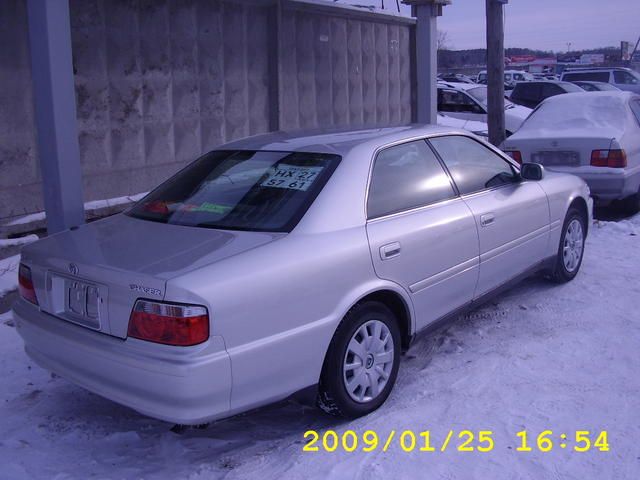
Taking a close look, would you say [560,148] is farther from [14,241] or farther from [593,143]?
[14,241]

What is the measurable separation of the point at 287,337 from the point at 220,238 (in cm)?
59

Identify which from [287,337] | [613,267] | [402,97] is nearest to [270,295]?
[287,337]

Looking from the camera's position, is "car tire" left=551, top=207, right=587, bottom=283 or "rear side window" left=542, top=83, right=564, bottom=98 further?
"rear side window" left=542, top=83, right=564, bottom=98

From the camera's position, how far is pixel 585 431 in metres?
3.58

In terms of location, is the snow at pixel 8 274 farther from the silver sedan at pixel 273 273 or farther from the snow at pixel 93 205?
the silver sedan at pixel 273 273

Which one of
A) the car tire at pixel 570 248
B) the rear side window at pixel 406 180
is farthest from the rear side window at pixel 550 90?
the rear side window at pixel 406 180

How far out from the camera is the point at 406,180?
4.27 m

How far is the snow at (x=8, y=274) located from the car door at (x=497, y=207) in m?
3.18

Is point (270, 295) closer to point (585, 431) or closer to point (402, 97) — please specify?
point (585, 431)

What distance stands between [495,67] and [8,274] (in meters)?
7.09

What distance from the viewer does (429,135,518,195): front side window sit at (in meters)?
4.70

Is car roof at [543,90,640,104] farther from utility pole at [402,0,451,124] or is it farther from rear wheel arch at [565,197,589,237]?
rear wheel arch at [565,197,589,237]
